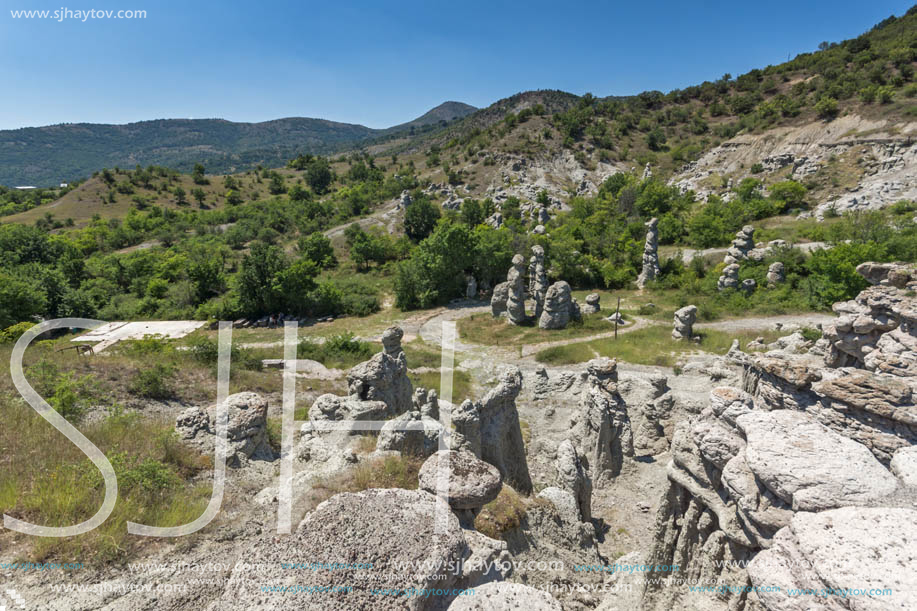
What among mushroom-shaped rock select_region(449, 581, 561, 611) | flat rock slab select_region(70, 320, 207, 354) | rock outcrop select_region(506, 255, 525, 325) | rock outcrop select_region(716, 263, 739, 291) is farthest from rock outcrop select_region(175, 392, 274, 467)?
rock outcrop select_region(716, 263, 739, 291)

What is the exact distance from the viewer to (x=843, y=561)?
2922 mm

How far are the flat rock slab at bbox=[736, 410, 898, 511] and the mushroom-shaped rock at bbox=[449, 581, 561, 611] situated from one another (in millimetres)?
2478

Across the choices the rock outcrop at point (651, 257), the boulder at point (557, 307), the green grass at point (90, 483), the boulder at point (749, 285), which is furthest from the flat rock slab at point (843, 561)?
the rock outcrop at point (651, 257)

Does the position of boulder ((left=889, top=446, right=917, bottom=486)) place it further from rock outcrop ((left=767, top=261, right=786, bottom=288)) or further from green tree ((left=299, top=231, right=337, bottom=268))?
green tree ((left=299, top=231, right=337, bottom=268))

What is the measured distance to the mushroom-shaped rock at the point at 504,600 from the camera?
146 inches

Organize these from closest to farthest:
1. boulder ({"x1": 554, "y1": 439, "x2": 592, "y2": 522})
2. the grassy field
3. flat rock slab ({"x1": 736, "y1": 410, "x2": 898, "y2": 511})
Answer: flat rock slab ({"x1": 736, "y1": 410, "x2": 898, "y2": 511}), boulder ({"x1": 554, "y1": 439, "x2": 592, "y2": 522}), the grassy field

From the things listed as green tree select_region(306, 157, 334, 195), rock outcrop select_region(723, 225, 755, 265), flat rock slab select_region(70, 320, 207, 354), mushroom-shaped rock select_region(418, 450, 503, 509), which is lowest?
flat rock slab select_region(70, 320, 207, 354)

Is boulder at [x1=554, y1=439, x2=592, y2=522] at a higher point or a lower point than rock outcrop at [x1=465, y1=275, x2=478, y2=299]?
Result: lower

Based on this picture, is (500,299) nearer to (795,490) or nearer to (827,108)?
(795,490)

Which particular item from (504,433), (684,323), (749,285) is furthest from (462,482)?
(749,285)

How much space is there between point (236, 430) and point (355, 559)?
557 cm

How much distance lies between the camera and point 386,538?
13.4ft

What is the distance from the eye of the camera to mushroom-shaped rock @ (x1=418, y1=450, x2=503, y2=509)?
524cm

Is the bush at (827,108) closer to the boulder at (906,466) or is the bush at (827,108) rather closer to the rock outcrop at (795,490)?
the rock outcrop at (795,490)
